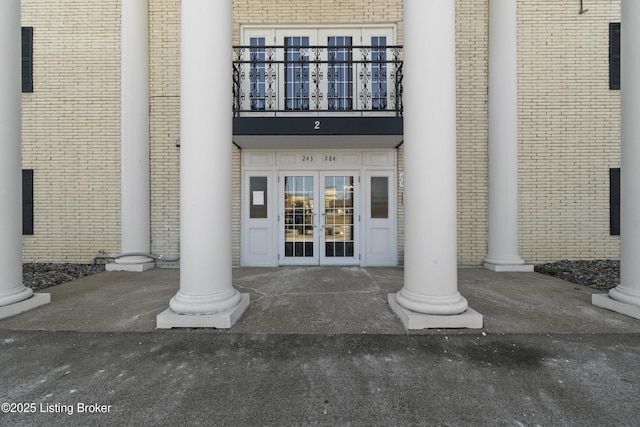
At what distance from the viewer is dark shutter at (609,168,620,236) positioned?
288 inches

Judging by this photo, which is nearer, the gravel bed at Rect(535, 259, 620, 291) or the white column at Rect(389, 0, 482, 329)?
the white column at Rect(389, 0, 482, 329)

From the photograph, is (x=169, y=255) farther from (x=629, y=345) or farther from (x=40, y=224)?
(x=629, y=345)

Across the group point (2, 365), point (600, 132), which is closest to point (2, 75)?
point (2, 365)

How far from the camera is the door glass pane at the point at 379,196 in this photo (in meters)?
7.54

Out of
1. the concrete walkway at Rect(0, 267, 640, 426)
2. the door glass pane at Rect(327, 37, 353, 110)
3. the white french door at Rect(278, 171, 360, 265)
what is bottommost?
the concrete walkway at Rect(0, 267, 640, 426)

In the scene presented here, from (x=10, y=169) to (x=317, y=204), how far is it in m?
5.73

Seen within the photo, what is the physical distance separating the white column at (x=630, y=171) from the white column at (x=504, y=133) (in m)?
2.58

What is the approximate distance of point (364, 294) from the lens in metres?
4.81

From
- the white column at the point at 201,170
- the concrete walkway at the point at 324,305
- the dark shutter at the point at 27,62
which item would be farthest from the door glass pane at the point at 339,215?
the dark shutter at the point at 27,62

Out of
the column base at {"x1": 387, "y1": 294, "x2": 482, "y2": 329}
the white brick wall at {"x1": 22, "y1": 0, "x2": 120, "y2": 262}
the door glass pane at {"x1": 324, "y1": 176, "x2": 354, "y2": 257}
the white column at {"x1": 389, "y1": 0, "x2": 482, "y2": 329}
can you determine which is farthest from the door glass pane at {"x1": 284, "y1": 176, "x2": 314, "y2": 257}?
the white brick wall at {"x1": 22, "y1": 0, "x2": 120, "y2": 262}

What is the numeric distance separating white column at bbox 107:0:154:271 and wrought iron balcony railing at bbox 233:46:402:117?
248cm

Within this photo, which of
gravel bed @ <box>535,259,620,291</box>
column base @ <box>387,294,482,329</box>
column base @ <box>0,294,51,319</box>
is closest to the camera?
column base @ <box>387,294,482,329</box>

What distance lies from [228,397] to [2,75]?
5.52 metres

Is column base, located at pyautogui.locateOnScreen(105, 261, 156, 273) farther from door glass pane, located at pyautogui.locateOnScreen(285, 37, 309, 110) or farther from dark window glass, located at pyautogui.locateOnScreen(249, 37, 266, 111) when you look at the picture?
door glass pane, located at pyautogui.locateOnScreen(285, 37, 309, 110)
